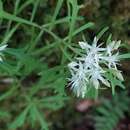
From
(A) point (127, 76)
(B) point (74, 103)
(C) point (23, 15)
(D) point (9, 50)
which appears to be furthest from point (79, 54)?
(B) point (74, 103)

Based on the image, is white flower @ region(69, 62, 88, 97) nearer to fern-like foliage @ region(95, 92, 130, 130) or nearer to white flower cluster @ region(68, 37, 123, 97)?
white flower cluster @ region(68, 37, 123, 97)

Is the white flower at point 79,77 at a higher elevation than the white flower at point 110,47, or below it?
below

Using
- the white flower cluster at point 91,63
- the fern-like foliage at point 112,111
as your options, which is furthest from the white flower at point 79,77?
the fern-like foliage at point 112,111

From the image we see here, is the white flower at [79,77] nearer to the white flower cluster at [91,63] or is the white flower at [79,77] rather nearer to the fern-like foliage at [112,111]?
the white flower cluster at [91,63]

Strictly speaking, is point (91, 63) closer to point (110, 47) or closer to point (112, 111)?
point (110, 47)

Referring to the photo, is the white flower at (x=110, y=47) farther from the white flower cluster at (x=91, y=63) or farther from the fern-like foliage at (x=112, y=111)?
the fern-like foliage at (x=112, y=111)

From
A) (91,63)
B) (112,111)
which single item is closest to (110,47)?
(91,63)

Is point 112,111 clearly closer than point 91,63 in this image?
No

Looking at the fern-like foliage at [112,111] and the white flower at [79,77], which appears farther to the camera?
the fern-like foliage at [112,111]

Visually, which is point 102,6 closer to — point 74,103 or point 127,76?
point 127,76

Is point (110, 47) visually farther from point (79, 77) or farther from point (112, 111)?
point (112, 111)
